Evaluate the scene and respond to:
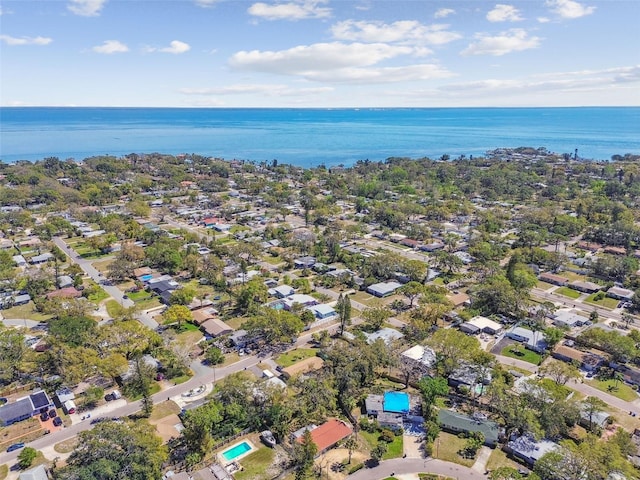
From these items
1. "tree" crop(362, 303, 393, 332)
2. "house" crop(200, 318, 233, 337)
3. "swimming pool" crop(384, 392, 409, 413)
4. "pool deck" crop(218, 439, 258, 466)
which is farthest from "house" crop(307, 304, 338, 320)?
"pool deck" crop(218, 439, 258, 466)

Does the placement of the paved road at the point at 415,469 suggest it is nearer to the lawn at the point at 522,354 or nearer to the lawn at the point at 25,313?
the lawn at the point at 522,354

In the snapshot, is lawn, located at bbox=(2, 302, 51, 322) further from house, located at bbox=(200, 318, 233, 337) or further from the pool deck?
the pool deck

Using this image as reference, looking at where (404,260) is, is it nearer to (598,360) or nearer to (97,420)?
(598,360)

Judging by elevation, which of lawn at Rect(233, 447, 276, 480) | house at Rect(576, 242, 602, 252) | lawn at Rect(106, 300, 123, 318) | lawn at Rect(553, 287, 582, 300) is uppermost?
house at Rect(576, 242, 602, 252)

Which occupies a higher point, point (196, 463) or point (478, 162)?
point (478, 162)

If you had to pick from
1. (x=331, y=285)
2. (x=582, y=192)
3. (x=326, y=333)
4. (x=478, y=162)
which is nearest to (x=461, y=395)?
(x=326, y=333)
